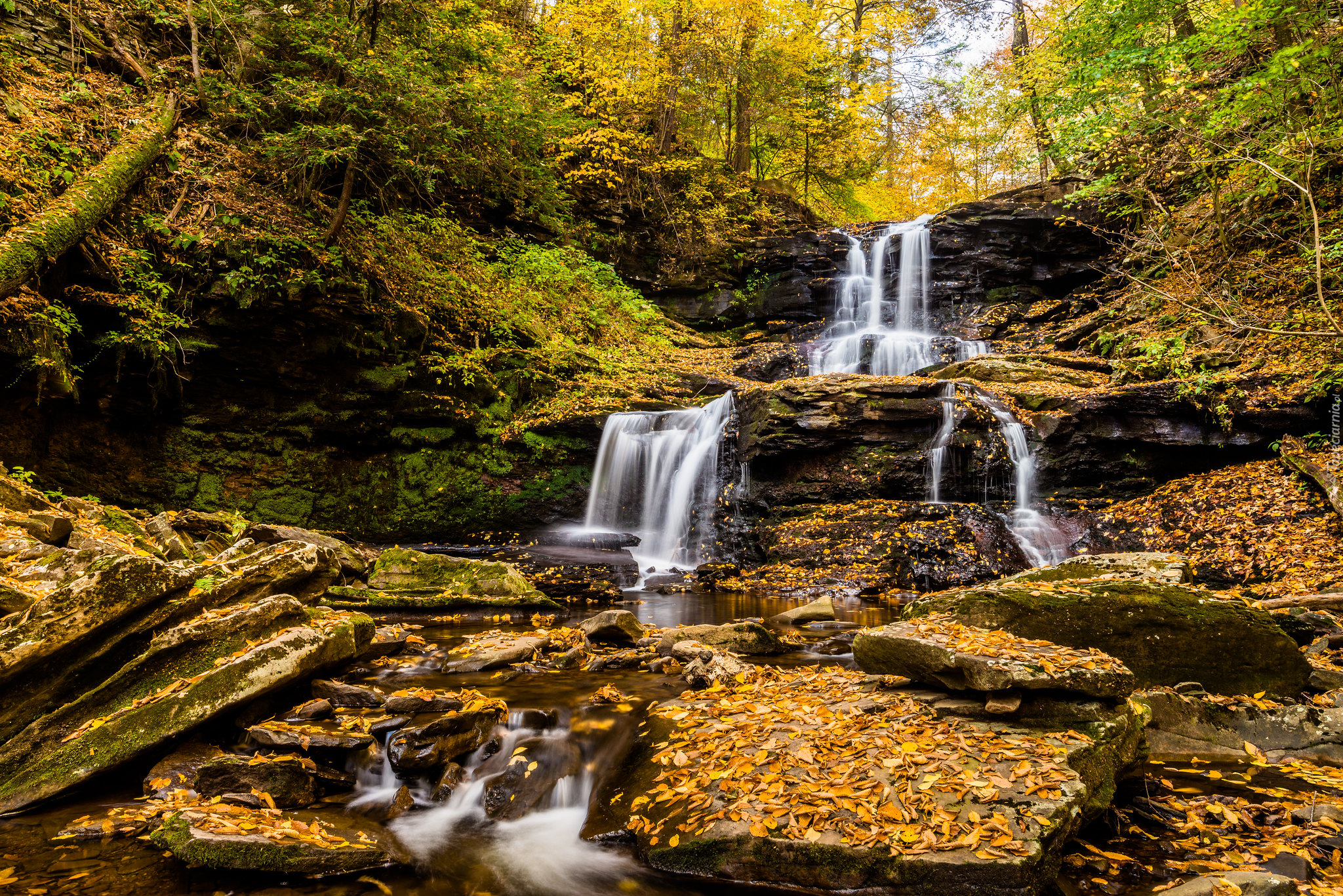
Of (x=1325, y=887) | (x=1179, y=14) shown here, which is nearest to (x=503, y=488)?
(x=1325, y=887)

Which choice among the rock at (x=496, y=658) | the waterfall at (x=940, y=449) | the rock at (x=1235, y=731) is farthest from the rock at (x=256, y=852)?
the waterfall at (x=940, y=449)

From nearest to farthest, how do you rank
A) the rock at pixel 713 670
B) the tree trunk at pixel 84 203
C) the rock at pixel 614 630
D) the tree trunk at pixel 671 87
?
the rock at pixel 713 670
the tree trunk at pixel 84 203
the rock at pixel 614 630
the tree trunk at pixel 671 87

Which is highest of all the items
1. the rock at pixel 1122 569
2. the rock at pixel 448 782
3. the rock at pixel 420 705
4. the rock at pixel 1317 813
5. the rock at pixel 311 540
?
the rock at pixel 1122 569

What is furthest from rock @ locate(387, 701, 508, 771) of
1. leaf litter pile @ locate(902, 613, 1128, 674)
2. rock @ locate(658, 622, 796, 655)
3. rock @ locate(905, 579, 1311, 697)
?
rock @ locate(905, 579, 1311, 697)

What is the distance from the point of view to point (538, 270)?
1497 centimetres

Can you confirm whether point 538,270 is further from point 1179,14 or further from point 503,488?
point 1179,14

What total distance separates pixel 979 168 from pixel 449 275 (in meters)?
26.3

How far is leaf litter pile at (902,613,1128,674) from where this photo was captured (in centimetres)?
342

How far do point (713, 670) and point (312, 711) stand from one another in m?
3.00

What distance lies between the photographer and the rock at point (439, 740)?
369 cm

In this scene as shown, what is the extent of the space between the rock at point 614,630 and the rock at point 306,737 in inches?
111

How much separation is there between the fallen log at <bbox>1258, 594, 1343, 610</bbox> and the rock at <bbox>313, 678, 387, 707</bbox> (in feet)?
27.7

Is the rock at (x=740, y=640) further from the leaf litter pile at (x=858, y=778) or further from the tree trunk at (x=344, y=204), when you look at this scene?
the tree trunk at (x=344, y=204)

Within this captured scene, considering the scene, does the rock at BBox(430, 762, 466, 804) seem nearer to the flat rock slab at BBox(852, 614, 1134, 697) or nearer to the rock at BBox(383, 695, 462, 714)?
the rock at BBox(383, 695, 462, 714)
